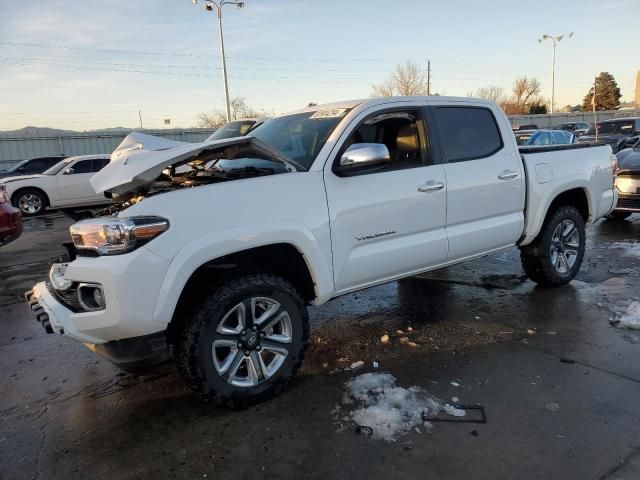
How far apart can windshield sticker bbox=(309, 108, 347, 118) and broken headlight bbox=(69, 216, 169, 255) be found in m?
1.70

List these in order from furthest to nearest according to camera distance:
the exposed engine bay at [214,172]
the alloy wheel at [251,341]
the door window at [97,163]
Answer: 1. the door window at [97,163]
2. the exposed engine bay at [214,172]
3. the alloy wheel at [251,341]

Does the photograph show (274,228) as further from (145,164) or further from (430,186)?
(430,186)

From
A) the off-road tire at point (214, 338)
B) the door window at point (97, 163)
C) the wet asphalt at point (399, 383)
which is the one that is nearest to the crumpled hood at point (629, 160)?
the wet asphalt at point (399, 383)

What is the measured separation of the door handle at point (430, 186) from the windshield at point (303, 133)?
828 mm

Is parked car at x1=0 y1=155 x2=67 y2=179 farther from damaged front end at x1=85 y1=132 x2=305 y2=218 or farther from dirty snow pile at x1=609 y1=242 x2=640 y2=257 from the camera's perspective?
dirty snow pile at x1=609 y1=242 x2=640 y2=257

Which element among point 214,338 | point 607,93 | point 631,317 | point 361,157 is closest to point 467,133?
point 361,157

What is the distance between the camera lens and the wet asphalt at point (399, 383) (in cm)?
262

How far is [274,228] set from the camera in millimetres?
3115

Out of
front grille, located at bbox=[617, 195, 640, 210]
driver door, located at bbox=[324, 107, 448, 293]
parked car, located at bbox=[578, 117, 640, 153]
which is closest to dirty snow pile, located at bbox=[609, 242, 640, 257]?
front grille, located at bbox=[617, 195, 640, 210]

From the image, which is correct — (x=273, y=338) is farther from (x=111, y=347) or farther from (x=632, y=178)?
(x=632, y=178)

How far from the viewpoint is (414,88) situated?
59.2 meters

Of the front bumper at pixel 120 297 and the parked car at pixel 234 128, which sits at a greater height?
the parked car at pixel 234 128

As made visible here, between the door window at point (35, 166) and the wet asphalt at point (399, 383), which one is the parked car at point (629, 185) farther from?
the door window at point (35, 166)

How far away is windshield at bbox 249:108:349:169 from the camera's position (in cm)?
368
